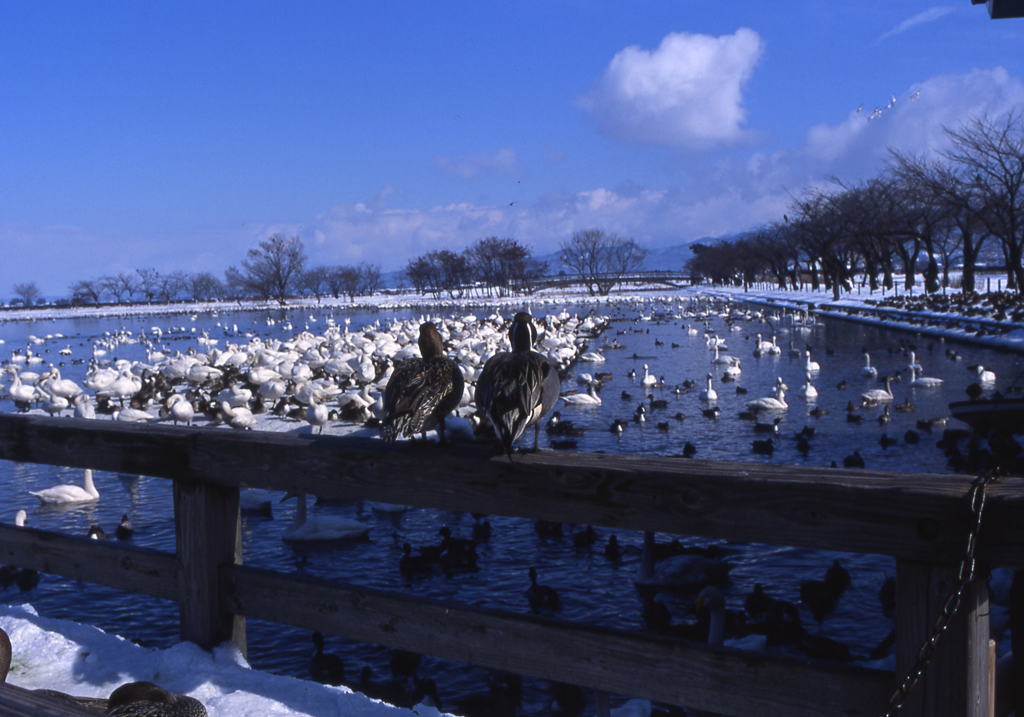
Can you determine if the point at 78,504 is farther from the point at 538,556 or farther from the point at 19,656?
the point at 19,656

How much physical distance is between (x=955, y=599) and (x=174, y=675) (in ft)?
9.27

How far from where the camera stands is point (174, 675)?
3.39m

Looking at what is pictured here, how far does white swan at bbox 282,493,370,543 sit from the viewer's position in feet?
33.6

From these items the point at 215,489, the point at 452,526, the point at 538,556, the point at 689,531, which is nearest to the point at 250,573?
the point at 215,489

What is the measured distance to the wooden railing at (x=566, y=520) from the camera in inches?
83.2

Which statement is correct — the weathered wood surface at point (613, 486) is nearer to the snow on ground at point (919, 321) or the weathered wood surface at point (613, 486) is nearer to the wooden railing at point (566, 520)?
the wooden railing at point (566, 520)

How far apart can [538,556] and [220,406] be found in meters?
11.7

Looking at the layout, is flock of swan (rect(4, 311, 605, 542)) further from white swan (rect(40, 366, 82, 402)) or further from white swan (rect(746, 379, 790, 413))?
white swan (rect(746, 379, 790, 413))

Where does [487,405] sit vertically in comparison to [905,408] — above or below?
above

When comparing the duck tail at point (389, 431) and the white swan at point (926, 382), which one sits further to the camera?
the white swan at point (926, 382)

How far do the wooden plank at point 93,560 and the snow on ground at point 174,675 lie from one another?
26 centimetres

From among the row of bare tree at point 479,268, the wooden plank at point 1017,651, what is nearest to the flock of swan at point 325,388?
the wooden plank at point 1017,651

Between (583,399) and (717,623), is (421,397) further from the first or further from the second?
(583,399)

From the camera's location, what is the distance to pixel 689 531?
247cm
